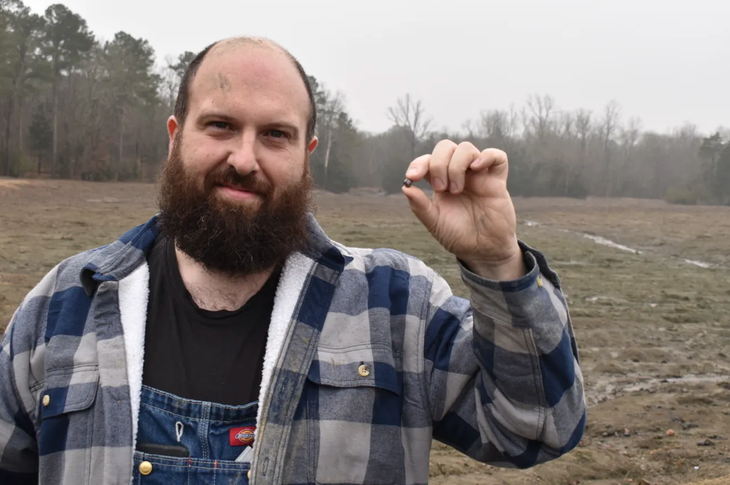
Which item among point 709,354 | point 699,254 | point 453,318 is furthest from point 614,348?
point 699,254

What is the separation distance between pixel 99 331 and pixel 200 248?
0.39 metres

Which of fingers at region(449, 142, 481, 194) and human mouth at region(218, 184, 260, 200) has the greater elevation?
fingers at region(449, 142, 481, 194)

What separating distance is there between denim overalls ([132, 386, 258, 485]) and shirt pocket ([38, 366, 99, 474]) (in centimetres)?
14

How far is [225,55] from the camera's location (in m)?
2.04

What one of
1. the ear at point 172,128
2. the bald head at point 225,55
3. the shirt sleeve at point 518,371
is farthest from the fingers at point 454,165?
the ear at point 172,128

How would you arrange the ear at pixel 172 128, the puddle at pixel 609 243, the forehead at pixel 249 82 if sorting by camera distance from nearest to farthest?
the forehead at pixel 249 82
the ear at pixel 172 128
the puddle at pixel 609 243

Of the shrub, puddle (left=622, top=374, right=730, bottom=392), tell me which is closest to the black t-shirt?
puddle (left=622, top=374, right=730, bottom=392)

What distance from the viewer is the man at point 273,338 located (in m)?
1.66

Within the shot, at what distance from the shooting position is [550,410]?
1646mm

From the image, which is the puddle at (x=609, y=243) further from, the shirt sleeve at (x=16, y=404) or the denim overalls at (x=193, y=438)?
the shirt sleeve at (x=16, y=404)

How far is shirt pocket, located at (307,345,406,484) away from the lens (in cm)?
172

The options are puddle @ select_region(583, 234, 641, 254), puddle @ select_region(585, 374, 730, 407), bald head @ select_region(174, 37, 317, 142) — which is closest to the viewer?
bald head @ select_region(174, 37, 317, 142)

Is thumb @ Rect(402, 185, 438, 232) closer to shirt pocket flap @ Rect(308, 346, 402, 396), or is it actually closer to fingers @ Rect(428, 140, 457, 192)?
fingers @ Rect(428, 140, 457, 192)

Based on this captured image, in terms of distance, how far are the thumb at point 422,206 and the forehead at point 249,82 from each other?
1.82ft
